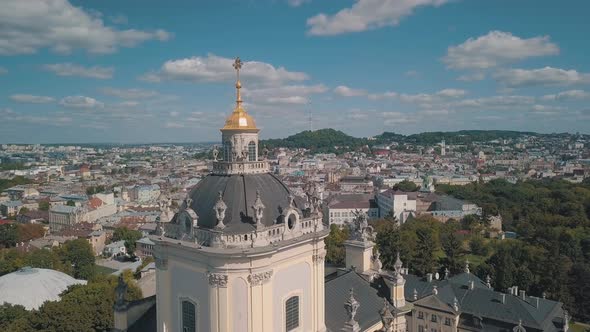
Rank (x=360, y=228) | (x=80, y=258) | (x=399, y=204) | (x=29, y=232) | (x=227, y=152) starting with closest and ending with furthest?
(x=227, y=152) → (x=360, y=228) → (x=80, y=258) → (x=29, y=232) → (x=399, y=204)

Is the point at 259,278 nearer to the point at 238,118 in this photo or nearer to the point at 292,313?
the point at 292,313

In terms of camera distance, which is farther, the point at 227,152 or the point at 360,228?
the point at 360,228

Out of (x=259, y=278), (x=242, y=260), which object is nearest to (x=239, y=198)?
(x=242, y=260)

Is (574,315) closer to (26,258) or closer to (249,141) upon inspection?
(249,141)

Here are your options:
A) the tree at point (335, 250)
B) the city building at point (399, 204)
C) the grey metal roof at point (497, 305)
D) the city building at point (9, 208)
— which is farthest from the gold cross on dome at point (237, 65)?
the city building at point (9, 208)

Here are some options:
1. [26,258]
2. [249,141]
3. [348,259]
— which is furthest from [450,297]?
[26,258]

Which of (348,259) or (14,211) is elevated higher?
(348,259)
